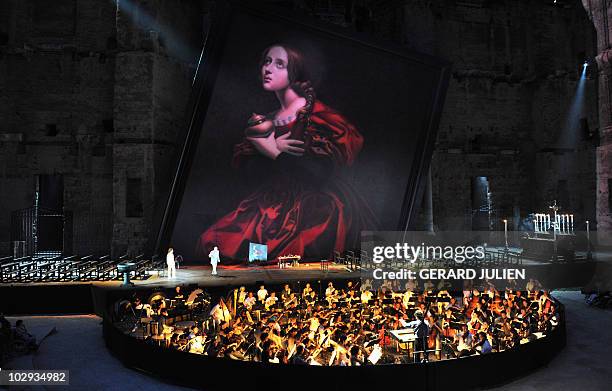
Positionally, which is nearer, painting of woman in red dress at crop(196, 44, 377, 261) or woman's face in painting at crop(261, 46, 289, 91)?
woman's face in painting at crop(261, 46, 289, 91)

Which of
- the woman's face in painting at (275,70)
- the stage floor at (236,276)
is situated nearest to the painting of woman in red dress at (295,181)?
the woman's face in painting at (275,70)

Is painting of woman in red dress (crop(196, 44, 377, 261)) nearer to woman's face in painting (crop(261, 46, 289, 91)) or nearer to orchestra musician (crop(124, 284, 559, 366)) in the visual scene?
woman's face in painting (crop(261, 46, 289, 91))

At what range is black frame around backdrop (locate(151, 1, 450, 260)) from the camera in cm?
1781

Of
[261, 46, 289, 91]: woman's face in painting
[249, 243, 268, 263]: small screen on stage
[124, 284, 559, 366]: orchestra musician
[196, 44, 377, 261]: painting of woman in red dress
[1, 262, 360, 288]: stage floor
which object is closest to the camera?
[124, 284, 559, 366]: orchestra musician

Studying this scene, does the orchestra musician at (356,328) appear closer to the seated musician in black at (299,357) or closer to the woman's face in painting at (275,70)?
the seated musician in black at (299,357)

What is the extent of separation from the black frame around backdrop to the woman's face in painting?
137cm

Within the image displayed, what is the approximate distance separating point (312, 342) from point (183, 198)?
11.9 meters

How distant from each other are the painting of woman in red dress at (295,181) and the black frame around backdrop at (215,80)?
5.41 feet

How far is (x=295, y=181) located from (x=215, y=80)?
607 cm

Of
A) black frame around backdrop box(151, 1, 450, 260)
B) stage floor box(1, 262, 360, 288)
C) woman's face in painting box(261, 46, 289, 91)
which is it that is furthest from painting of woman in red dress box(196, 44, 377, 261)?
black frame around backdrop box(151, 1, 450, 260)

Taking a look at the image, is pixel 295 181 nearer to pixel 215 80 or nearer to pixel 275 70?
pixel 275 70

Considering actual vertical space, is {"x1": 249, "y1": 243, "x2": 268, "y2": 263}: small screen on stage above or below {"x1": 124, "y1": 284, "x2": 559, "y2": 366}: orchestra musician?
above

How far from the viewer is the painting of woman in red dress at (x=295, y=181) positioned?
2069 cm

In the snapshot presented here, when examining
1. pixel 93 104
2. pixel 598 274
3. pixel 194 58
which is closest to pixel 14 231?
pixel 93 104
